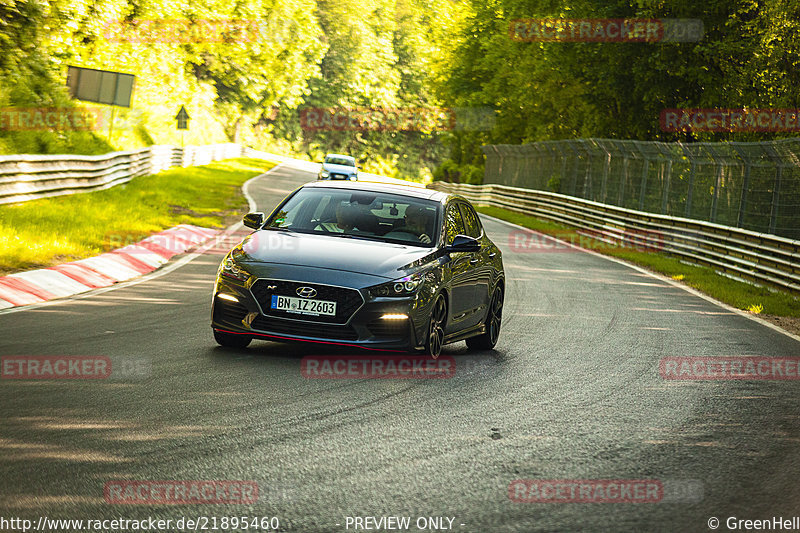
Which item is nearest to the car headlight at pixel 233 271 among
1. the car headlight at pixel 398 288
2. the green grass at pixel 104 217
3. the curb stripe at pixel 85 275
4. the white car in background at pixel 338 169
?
the car headlight at pixel 398 288

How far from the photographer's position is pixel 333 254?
911 cm

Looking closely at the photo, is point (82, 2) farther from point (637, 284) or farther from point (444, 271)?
point (444, 271)

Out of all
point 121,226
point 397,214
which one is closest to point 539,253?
point 121,226

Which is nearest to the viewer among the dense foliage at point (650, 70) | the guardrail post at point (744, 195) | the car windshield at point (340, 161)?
the guardrail post at point (744, 195)

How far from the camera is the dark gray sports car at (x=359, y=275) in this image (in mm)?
8648

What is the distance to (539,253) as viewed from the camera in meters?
24.5

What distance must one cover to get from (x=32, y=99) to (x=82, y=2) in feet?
23.6

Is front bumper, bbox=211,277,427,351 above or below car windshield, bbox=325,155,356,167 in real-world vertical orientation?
below

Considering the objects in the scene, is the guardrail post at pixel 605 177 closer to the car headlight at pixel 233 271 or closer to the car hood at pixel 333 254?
the car hood at pixel 333 254
